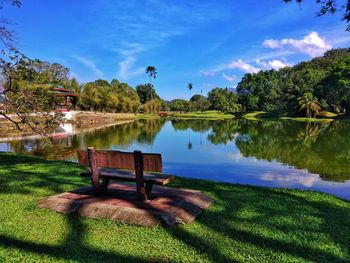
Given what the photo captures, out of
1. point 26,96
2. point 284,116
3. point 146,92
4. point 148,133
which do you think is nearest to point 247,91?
point 284,116

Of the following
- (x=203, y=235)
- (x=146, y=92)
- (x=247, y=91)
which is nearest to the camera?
(x=203, y=235)

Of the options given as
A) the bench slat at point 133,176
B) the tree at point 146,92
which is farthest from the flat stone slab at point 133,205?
the tree at point 146,92

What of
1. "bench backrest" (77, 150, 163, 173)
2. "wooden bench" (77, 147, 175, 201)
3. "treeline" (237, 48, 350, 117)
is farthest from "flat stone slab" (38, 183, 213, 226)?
"treeline" (237, 48, 350, 117)

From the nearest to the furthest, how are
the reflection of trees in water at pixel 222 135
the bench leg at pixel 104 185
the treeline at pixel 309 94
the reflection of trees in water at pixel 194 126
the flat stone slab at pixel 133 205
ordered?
the flat stone slab at pixel 133 205 < the bench leg at pixel 104 185 < the reflection of trees in water at pixel 222 135 < the reflection of trees in water at pixel 194 126 < the treeline at pixel 309 94

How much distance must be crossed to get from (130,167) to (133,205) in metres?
0.59

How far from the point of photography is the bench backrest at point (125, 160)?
15.8 feet

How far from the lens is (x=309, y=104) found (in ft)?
199

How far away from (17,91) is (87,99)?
57837 millimetres

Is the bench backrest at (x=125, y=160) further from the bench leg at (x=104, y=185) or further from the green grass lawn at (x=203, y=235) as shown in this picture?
the green grass lawn at (x=203, y=235)

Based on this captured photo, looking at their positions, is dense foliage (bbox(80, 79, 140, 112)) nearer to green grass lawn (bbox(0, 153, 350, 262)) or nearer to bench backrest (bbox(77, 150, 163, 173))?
bench backrest (bbox(77, 150, 163, 173))

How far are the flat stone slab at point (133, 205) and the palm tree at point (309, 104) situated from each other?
60.6 metres

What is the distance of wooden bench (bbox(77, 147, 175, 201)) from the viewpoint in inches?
191

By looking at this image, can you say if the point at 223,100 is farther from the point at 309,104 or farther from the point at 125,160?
the point at 125,160

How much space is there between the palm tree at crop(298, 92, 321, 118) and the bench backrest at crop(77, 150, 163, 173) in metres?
61.2
